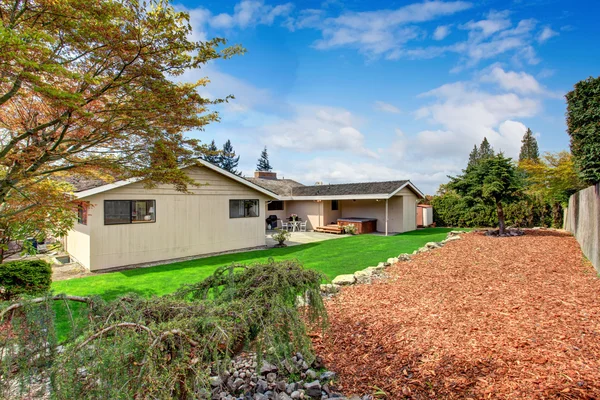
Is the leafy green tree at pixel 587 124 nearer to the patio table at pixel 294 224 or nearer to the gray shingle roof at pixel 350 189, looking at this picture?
the gray shingle roof at pixel 350 189

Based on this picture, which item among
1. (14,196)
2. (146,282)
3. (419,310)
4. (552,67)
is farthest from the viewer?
(552,67)

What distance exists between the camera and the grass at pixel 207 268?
7.31m

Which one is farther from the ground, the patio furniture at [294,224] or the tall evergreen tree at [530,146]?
the tall evergreen tree at [530,146]

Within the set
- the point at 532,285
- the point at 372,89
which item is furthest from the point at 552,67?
the point at 532,285

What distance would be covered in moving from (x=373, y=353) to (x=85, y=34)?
5838mm

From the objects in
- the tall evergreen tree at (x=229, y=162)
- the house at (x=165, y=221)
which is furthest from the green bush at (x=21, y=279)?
the tall evergreen tree at (x=229, y=162)

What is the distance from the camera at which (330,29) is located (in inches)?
345

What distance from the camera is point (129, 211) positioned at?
34.0 ft

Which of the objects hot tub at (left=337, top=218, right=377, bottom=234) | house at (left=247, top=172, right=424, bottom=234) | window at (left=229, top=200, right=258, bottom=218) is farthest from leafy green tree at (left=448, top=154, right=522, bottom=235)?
window at (left=229, top=200, right=258, bottom=218)

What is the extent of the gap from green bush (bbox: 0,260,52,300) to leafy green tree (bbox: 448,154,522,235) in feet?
48.6

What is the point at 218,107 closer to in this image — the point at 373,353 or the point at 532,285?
the point at 373,353

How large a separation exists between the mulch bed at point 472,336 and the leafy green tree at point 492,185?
636cm

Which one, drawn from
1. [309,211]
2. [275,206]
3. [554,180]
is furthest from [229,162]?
[554,180]

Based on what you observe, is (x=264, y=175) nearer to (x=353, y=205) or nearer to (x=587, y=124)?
(x=353, y=205)
